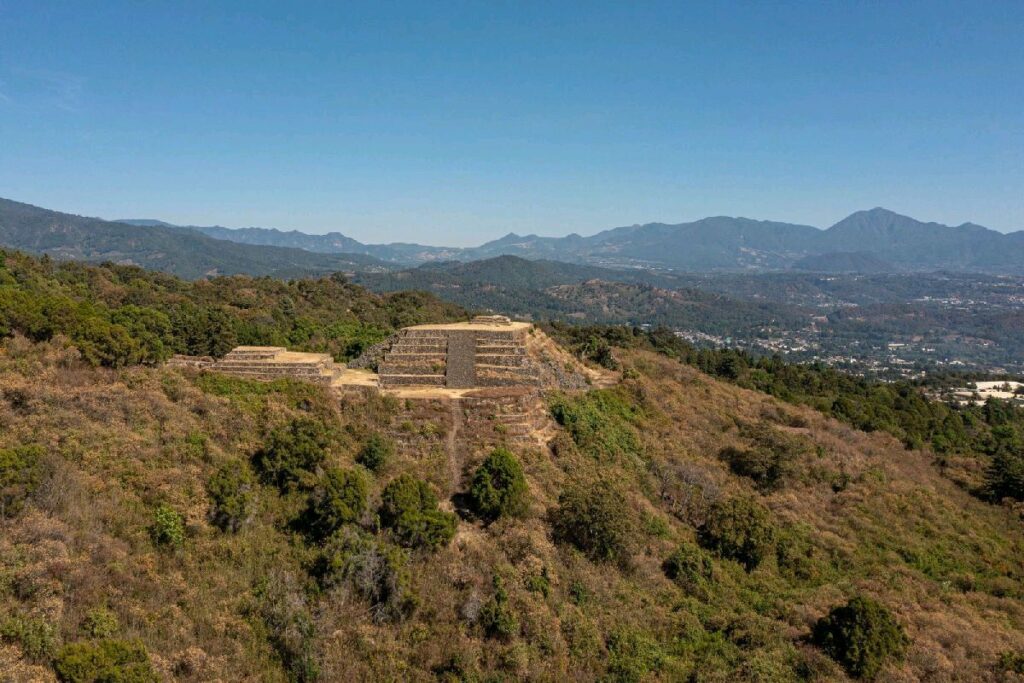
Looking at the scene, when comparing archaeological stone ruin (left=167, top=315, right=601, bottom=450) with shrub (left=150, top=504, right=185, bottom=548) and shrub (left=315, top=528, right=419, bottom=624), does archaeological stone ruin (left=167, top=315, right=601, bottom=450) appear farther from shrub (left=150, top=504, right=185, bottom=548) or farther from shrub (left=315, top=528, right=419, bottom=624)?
shrub (left=150, top=504, right=185, bottom=548)

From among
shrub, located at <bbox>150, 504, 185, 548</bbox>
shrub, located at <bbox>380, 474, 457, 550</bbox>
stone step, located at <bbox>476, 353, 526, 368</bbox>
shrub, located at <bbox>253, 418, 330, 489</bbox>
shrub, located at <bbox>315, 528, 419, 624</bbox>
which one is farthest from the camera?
stone step, located at <bbox>476, 353, 526, 368</bbox>

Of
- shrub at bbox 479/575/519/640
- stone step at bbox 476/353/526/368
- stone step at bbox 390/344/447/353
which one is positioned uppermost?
stone step at bbox 390/344/447/353

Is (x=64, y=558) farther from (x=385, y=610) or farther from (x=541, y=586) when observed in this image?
(x=541, y=586)

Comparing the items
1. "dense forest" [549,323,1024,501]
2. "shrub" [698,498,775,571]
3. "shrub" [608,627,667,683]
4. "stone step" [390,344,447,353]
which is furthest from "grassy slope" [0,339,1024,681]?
"dense forest" [549,323,1024,501]

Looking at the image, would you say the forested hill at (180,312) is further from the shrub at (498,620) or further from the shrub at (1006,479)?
the shrub at (1006,479)

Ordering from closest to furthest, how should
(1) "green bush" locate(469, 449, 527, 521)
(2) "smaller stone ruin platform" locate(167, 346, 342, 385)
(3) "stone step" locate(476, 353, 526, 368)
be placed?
(1) "green bush" locate(469, 449, 527, 521)
(2) "smaller stone ruin platform" locate(167, 346, 342, 385)
(3) "stone step" locate(476, 353, 526, 368)

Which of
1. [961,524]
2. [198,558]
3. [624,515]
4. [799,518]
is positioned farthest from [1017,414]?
[198,558]
